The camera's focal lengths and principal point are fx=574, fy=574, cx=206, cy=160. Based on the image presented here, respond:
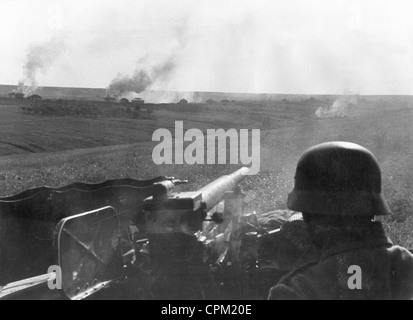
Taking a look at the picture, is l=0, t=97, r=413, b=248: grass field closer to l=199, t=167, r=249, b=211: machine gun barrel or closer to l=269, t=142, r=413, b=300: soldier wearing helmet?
l=199, t=167, r=249, b=211: machine gun barrel

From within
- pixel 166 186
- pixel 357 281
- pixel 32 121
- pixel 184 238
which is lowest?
pixel 357 281

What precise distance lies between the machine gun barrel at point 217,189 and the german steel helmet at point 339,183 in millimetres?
1520

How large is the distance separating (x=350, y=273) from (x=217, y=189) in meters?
2.95

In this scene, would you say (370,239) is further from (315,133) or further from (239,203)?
(315,133)

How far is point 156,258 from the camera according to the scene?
4.37m

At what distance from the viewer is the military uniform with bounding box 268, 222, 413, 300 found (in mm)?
2801

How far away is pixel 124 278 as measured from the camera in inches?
177

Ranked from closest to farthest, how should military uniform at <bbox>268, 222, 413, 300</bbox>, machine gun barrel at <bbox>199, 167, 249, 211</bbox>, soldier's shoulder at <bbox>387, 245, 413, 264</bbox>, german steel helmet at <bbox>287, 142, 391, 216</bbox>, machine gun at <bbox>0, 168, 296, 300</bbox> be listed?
military uniform at <bbox>268, 222, 413, 300</bbox> → soldier's shoulder at <bbox>387, 245, 413, 264</bbox> → german steel helmet at <bbox>287, 142, 391, 216</bbox> → machine gun at <bbox>0, 168, 296, 300</bbox> → machine gun barrel at <bbox>199, 167, 249, 211</bbox>

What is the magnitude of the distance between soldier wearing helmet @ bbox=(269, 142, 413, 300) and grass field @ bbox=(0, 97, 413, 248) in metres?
6.43

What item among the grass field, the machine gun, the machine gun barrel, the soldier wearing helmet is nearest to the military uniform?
the soldier wearing helmet

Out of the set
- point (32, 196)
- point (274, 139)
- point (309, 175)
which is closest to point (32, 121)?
point (274, 139)

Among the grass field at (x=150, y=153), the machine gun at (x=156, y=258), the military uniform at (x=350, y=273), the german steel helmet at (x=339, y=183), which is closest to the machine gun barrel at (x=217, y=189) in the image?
the machine gun at (x=156, y=258)

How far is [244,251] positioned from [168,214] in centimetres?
107

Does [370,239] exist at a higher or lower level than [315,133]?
lower
